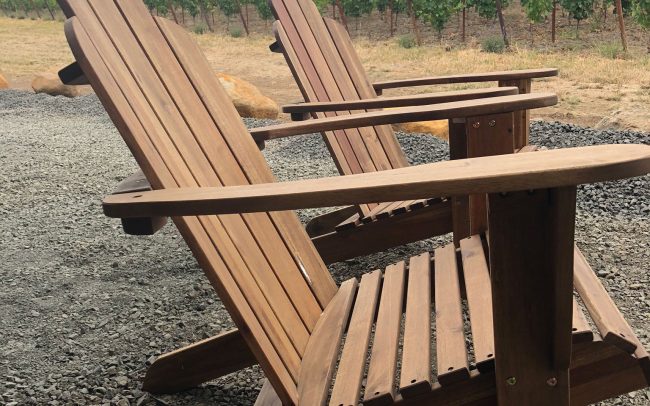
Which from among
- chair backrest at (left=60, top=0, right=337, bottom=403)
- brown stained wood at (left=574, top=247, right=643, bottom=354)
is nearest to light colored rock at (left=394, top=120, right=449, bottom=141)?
chair backrest at (left=60, top=0, right=337, bottom=403)

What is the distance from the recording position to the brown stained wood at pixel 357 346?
5.20 ft

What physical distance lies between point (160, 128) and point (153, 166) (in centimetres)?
30

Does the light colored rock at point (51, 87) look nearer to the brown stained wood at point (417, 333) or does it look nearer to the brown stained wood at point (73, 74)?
the brown stained wood at point (417, 333)

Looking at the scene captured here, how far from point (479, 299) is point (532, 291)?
2.14 feet

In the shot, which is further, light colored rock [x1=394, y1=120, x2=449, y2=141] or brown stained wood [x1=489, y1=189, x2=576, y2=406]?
light colored rock [x1=394, y1=120, x2=449, y2=141]

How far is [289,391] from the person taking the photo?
1614 millimetres

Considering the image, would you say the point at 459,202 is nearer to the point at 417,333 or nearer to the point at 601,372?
the point at 417,333

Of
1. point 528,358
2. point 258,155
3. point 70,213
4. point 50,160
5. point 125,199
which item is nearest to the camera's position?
point 528,358

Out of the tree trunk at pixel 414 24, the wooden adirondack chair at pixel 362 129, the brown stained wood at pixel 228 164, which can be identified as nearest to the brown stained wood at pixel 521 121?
the wooden adirondack chair at pixel 362 129

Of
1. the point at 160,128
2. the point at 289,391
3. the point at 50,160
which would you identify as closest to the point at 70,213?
the point at 50,160

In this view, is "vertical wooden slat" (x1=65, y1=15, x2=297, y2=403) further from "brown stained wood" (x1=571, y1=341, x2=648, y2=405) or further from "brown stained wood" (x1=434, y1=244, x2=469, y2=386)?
"brown stained wood" (x1=571, y1=341, x2=648, y2=405)

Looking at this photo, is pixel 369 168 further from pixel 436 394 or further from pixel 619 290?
pixel 436 394

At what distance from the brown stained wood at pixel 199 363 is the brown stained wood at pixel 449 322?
0.56 m

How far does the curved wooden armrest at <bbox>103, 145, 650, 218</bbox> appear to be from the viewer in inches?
44.9
